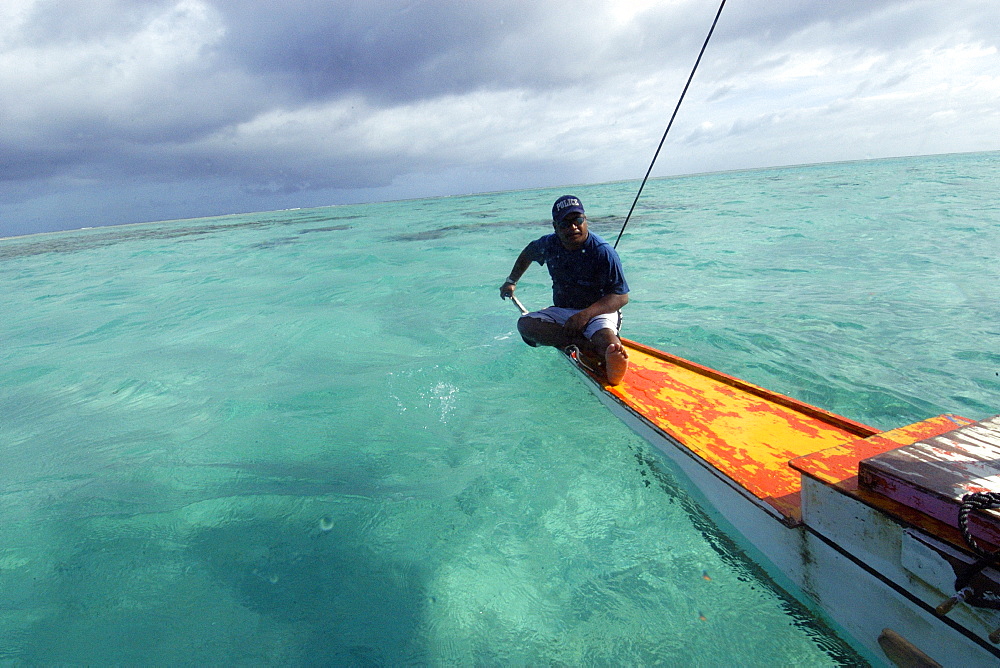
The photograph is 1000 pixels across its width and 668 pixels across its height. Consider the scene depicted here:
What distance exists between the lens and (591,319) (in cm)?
471

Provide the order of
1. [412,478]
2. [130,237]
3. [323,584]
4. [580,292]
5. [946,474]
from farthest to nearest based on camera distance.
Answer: [130,237]
[580,292]
[412,478]
[323,584]
[946,474]

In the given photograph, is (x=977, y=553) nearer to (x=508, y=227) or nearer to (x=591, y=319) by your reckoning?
(x=591, y=319)

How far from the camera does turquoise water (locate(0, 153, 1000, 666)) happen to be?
109 inches

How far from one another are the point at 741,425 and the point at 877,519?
1.66 m

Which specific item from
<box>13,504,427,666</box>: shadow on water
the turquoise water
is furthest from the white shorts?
<box>13,504,427,666</box>: shadow on water

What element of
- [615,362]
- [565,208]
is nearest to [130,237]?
[565,208]

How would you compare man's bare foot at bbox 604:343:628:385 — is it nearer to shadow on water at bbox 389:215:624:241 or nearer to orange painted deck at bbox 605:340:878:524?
orange painted deck at bbox 605:340:878:524

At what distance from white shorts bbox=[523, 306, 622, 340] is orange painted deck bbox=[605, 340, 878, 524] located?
1.74 feet

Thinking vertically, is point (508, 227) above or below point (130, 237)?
below

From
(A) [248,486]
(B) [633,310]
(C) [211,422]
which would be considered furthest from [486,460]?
(B) [633,310]

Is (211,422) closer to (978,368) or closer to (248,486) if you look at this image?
(248,486)

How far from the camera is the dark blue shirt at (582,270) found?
15.2ft

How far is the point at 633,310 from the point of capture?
920cm

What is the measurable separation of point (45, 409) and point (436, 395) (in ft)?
16.6
